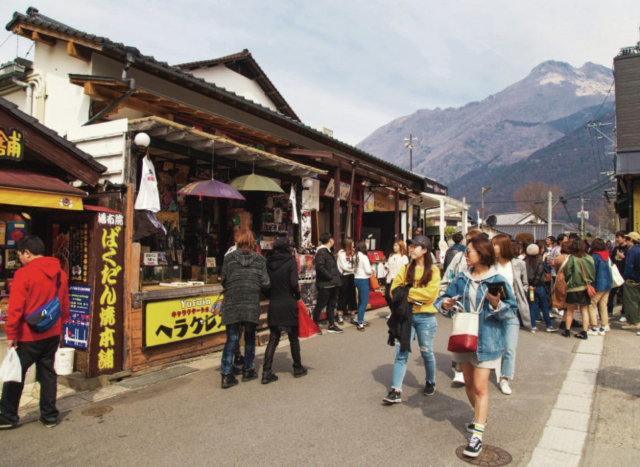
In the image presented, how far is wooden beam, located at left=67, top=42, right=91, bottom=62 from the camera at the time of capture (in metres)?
6.92

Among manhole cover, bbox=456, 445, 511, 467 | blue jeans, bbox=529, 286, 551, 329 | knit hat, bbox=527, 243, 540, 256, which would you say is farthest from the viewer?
blue jeans, bbox=529, 286, 551, 329

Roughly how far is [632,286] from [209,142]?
9.04 meters

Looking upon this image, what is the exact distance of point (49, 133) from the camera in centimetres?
558

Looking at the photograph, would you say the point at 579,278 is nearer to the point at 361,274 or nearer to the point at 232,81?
the point at 361,274

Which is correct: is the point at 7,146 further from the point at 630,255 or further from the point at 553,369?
the point at 630,255

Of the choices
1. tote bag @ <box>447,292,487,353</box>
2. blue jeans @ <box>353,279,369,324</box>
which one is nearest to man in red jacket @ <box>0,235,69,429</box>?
tote bag @ <box>447,292,487,353</box>

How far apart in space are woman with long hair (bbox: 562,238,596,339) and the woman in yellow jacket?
5.10m

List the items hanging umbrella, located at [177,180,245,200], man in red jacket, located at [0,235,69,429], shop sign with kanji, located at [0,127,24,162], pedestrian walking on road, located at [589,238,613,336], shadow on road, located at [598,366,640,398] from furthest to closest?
pedestrian walking on road, located at [589,238,613,336]
hanging umbrella, located at [177,180,245,200]
shadow on road, located at [598,366,640,398]
shop sign with kanji, located at [0,127,24,162]
man in red jacket, located at [0,235,69,429]

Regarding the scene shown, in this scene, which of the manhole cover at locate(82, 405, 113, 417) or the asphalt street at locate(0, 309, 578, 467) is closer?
the asphalt street at locate(0, 309, 578, 467)

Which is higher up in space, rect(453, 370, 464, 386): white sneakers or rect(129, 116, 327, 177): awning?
rect(129, 116, 327, 177): awning

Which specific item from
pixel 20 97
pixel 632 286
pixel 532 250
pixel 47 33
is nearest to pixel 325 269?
pixel 532 250

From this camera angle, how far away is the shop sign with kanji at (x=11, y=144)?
17.0 ft

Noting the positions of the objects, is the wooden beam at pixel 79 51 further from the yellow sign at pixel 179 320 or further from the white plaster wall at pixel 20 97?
the yellow sign at pixel 179 320

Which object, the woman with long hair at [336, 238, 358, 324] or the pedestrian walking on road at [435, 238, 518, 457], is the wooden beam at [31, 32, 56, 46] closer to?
the woman with long hair at [336, 238, 358, 324]
